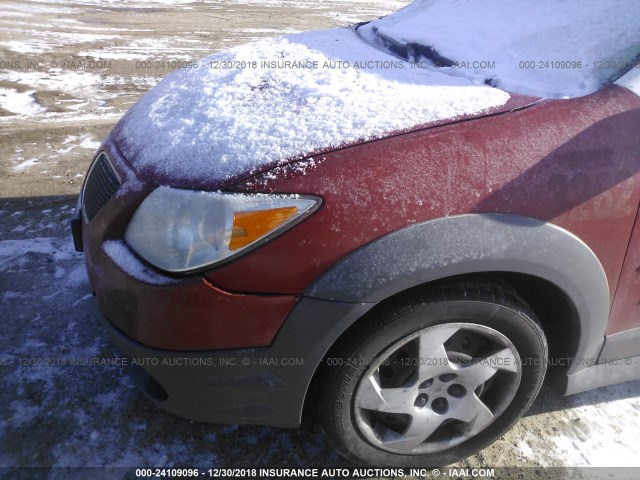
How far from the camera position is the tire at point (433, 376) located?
1.56 m

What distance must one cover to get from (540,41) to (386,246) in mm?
1213

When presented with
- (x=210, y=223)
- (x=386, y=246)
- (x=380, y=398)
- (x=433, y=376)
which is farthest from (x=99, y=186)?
(x=433, y=376)

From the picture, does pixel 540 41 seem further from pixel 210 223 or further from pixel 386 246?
pixel 210 223

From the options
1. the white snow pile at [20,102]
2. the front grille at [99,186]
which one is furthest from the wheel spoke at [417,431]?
the white snow pile at [20,102]

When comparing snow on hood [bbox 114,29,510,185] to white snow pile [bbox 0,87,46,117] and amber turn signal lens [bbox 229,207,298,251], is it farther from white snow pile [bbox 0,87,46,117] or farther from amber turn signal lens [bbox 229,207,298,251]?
white snow pile [bbox 0,87,46,117]

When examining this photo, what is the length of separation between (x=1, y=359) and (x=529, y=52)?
259 centimetres

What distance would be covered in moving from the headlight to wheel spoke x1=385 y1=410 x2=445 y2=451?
842mm

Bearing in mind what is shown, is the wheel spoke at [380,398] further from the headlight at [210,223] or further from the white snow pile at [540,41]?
the white snow pile at [540,41]

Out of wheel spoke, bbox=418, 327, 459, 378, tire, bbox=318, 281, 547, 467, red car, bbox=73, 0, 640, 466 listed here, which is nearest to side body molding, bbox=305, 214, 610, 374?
red car, bbox=73, 0, 640, 466

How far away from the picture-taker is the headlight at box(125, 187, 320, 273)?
57.2 inches

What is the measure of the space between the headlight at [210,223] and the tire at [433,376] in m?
0.41

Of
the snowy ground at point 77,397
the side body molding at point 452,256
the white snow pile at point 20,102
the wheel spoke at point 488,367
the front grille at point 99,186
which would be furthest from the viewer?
the white snow pile at point 20,102

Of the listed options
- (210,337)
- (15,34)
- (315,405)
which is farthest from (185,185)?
(15,34)

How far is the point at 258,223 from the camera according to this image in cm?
145
